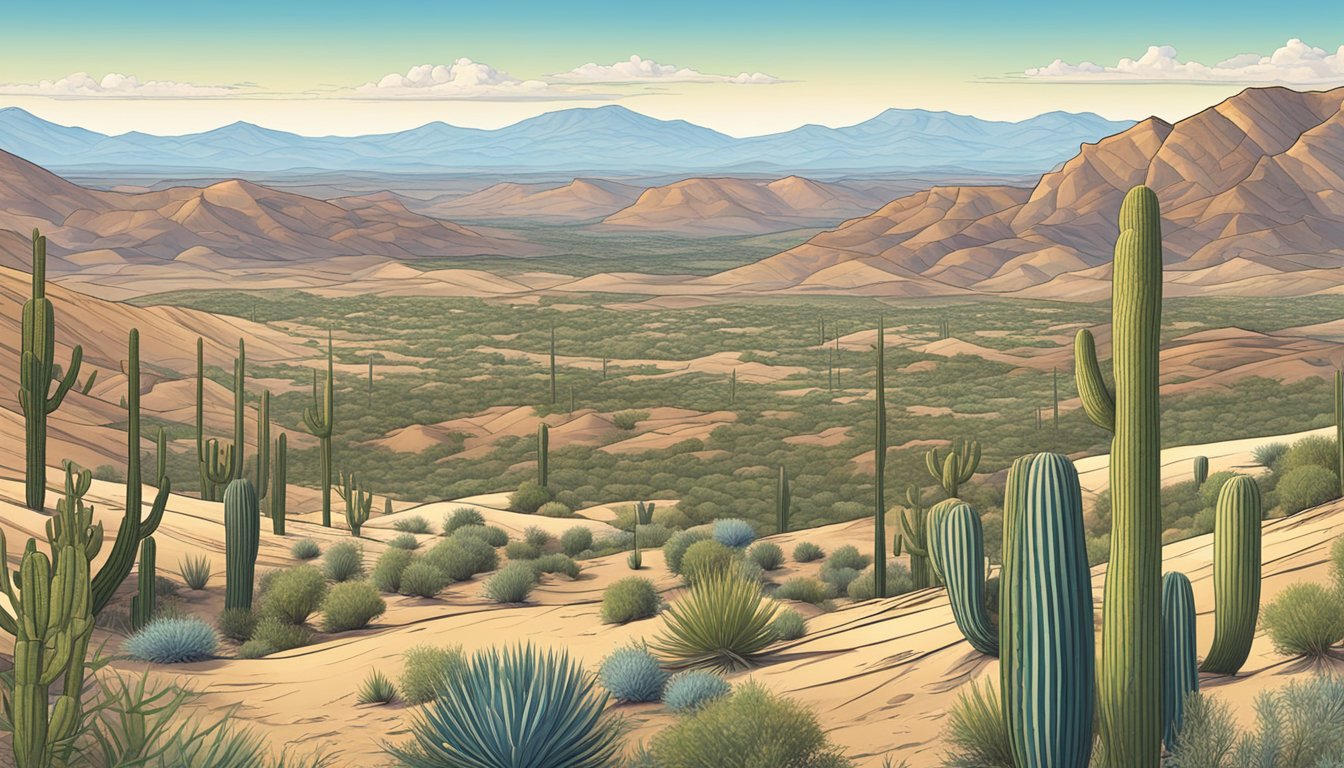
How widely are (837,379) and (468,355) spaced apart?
1947 centimetres

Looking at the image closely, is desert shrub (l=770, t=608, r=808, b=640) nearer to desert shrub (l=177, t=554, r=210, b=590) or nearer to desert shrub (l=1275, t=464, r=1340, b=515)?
desert shrub (l=177, t=554, r=210, b=590)

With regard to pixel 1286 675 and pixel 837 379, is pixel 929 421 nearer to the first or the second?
pixel 837 379

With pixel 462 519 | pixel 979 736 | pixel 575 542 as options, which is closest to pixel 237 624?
pixel 575 542

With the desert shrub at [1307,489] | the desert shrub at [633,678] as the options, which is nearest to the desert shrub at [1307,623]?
the desert shrub at [633,678]

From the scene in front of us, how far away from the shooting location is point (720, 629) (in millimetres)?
13688

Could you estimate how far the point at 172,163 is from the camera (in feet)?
630

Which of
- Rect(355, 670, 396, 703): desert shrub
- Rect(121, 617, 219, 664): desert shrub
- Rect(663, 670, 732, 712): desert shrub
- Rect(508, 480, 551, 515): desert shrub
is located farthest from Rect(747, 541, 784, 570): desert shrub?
Rect(508, 480, 551, 515): desert shrub

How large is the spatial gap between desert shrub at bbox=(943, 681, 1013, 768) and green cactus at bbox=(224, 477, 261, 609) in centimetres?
981

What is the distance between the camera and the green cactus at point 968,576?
1192 centimetres

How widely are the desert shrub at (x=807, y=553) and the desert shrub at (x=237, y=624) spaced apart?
8519 millimetres

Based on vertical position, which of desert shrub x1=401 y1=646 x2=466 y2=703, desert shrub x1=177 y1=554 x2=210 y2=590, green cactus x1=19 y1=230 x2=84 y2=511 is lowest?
desert shrub x1=177 y1=554 x2=210 y2=590

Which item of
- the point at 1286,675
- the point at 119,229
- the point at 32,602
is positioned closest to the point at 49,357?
the point at 32,602

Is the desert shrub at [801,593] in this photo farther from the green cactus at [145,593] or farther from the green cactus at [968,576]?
the green cactus at [145,593]

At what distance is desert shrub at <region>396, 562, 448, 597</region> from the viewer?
2058cm
